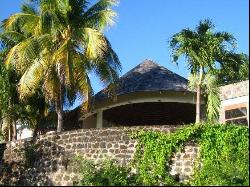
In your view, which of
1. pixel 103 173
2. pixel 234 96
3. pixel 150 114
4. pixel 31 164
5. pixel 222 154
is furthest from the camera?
pixel 150 114

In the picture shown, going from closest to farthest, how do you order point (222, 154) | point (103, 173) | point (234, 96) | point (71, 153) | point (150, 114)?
point (103, 173) < point (222, 154) < point (71, 153) < point (234, 96) < point (150, 114)

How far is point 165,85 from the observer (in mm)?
23891

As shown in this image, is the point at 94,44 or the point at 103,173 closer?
the point at 103,173

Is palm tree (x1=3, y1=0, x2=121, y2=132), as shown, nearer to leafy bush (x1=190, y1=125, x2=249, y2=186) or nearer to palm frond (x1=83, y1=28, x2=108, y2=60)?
palm frond (x1=83, y1=28, x2=108, y2=60)

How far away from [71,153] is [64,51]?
4.63m

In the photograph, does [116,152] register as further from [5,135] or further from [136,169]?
[5,135]

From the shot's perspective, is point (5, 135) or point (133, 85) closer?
point (133, 85)

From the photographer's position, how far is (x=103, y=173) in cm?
1684

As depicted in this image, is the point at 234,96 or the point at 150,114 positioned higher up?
the point at 234,96

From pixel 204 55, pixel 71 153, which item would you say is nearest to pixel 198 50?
pixel 204 55

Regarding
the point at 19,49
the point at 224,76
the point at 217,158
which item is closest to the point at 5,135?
the point at 19,49

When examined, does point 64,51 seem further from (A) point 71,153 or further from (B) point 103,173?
(B) point 103,173

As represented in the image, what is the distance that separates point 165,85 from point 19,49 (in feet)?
21.0

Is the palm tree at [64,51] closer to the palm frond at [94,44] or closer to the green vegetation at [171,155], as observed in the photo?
the palm frond at [94,44]
